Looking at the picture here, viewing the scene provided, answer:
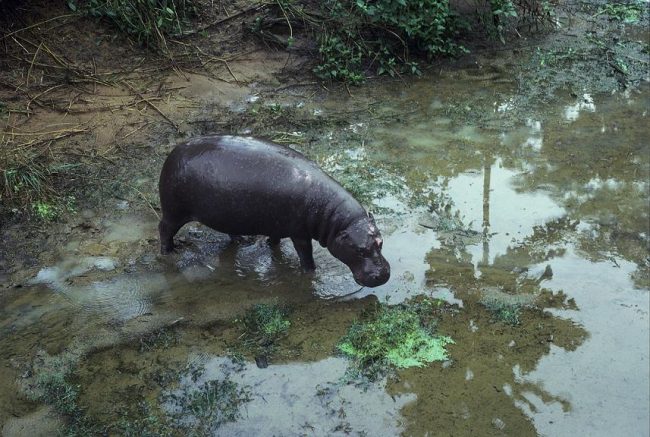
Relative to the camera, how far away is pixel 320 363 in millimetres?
A: 4590

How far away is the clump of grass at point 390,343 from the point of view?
4.57 metres

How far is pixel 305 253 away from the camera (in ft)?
17.5

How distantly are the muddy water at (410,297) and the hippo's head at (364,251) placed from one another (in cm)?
31

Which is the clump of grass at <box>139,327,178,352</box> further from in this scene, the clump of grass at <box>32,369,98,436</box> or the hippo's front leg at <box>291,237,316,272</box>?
the hippo's front leg at <box>291,237,316,272</box>

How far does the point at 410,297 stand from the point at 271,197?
54.7 inches

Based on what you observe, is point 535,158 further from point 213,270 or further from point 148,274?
point 148,274

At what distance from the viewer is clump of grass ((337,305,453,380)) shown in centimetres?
457

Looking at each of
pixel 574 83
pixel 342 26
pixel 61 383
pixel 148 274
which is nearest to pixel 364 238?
pixel 148 274

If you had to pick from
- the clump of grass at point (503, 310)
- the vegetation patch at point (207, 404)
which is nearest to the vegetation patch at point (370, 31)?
the clump of grass at point (503, 310)

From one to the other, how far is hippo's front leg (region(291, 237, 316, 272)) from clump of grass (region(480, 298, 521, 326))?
56.4 inches

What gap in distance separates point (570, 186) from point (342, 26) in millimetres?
3987

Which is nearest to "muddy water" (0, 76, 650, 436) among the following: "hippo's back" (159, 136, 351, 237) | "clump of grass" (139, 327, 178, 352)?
"clump of grass" (139, 327, 178, 352)

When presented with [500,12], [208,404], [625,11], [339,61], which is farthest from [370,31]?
[208,404]

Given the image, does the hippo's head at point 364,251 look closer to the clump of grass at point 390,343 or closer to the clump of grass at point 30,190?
the clump of grass at point 390,343
